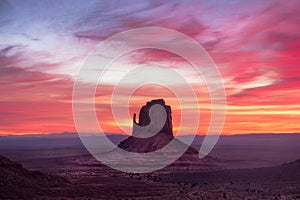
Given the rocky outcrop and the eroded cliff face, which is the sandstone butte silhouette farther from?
the rocky outcrop

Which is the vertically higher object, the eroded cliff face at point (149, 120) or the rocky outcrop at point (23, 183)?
the eroded cliff face at point (149, 120)

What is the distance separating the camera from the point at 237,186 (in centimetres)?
7231

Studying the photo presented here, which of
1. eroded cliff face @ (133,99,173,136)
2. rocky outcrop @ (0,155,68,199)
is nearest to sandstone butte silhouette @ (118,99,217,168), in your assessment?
eroded cliff face @ (133,99,173,136)

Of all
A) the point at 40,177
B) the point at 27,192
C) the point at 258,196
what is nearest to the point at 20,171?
the point at 40,177

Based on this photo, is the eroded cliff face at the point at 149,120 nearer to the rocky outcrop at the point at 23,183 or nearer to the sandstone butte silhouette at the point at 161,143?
the sandstone butte silhouette at the point at 161,143

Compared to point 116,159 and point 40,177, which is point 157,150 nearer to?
point 116,159

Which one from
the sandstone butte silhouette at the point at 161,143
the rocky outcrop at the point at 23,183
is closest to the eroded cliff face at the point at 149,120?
the sandstone butte silhouette at the point at 161,143

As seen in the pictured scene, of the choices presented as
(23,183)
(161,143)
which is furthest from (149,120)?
(23,183)

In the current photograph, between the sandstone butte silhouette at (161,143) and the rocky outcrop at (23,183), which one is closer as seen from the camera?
the rocky outcrop at (23,183)

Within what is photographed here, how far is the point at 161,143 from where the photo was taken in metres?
149

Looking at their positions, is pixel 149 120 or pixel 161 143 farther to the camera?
pixel 149 120

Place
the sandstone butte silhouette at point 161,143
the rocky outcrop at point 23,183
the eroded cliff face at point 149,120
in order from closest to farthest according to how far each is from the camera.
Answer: the rocky outcrop at point 23,183, the sandstone butte silhouette at point 161,143, the eroded cliff face at point 149,120

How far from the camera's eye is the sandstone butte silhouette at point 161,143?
13520cm

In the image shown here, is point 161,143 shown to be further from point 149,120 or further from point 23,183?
point 23,183
